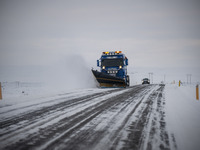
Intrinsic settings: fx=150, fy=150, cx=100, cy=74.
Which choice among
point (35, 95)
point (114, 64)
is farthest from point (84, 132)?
point (114, 64)

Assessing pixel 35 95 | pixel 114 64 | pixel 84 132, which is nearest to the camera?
pixel 84 132

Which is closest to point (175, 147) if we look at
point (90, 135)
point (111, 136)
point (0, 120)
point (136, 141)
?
point (136, 141)

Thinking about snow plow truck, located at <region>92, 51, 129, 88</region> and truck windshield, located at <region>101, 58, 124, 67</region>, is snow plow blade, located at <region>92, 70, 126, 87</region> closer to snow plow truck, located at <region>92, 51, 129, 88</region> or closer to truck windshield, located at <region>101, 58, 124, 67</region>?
snow plow truck, located at <region>92, 51, 129, 88</region>

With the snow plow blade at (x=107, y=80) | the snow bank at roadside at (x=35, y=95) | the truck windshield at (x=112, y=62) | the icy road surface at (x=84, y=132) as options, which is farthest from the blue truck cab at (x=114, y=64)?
the icy road surface at (x=84, y=132)

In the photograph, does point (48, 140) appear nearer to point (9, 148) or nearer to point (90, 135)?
point (9, 148)

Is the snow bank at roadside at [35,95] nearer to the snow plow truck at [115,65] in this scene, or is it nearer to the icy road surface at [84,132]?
the icy road surface at [84,132]

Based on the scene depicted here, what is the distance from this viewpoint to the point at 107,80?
1672 centimetres

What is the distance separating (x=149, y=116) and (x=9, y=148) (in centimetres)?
391

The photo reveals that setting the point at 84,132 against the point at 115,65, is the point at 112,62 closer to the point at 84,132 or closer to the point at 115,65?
the point at 115,65

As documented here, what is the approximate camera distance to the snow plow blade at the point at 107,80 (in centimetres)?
1592

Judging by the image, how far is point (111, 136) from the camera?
326 cm

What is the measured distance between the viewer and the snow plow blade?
15922 mm

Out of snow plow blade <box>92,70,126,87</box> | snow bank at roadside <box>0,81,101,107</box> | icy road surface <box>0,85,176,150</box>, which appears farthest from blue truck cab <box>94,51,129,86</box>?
icy road surface <box>0,85,176,150</box>

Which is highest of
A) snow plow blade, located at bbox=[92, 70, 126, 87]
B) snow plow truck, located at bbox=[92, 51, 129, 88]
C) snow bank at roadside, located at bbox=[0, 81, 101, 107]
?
snow plow truck, located at bbox=[92, 51, 129, 88]
